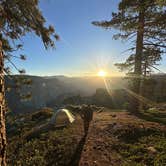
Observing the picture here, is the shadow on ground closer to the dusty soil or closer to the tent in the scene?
the dusty soil

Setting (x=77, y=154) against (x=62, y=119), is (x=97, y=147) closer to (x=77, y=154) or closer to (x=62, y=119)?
(x=77, y=154)

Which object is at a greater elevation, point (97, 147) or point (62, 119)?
point (62, 119)

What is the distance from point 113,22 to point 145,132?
1031 centimetres

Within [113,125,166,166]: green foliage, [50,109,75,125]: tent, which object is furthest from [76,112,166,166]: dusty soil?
[50,109,75,125]: tent

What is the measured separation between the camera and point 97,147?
9039 mm

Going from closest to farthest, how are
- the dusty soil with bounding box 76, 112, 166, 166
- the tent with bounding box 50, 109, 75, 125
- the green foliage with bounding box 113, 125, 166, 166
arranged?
the green foliage with bounding box 113, 125, 166, 166, the dusty soil with bounding box 76, 112, 166, 166, the tent with bounding box 50, 109, 75, 125

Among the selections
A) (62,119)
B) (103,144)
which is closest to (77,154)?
(103,144)

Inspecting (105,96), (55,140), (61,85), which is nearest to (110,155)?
(55,140)

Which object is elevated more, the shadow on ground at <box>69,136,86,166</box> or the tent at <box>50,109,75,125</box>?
the tent at <box>50,109,75,125</box>

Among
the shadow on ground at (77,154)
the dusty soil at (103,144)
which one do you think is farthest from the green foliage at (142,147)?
the shadow on ground at (77,154)

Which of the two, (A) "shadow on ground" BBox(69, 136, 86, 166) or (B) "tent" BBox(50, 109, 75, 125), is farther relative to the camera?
(B) "tent" BBox(50, 109, 75, 125)

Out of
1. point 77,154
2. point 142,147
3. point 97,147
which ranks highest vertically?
point 142,147

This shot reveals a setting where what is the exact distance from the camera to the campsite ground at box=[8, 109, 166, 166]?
7805mm

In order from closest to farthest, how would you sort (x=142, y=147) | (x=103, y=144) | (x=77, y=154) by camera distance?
(x=77, y=154) < (x=142, y=147) < (x=103, y=144)
